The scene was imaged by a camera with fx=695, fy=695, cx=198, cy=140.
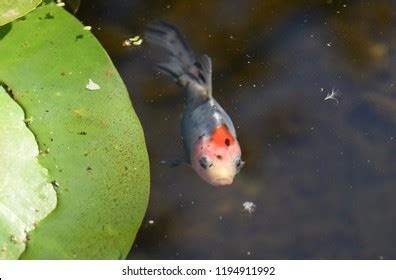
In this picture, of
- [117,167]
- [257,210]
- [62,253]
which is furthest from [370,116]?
[62,253]

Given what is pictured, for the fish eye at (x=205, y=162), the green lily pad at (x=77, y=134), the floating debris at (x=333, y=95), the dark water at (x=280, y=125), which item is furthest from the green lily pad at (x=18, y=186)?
the floating debris at (x=333, y=95)

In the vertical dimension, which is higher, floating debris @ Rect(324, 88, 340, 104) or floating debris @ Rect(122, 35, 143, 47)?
floating debris @ Rect(122, 35, 143, 47)

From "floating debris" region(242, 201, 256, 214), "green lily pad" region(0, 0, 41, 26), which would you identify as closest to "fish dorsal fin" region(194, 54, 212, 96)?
"floating debris" region(242, 201, 256, 214)

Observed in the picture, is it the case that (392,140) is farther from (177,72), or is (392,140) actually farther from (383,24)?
(177,72)

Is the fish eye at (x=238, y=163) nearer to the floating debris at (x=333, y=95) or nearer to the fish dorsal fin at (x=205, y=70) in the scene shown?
the fish dorsal fin at (x=205, y=70)

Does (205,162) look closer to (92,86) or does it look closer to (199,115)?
(199,115)

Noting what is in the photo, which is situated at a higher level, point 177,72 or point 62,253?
point 177,72

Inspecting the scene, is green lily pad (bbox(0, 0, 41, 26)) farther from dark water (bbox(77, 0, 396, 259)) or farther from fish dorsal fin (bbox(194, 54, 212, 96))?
fish dorsal fin (bbox(194, 54, 212, 96))
